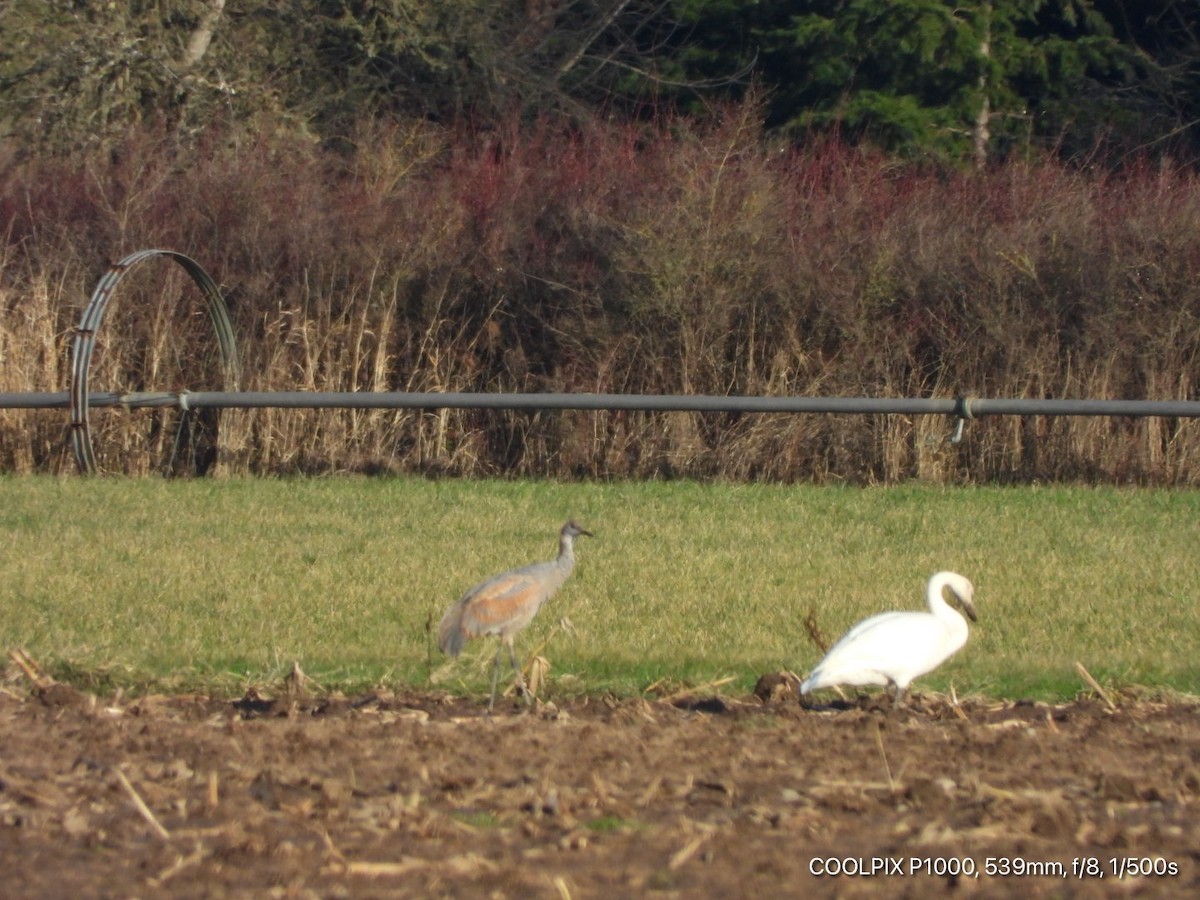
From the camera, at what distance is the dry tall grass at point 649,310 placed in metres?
14.1

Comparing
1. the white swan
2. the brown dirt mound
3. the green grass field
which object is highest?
the white swan

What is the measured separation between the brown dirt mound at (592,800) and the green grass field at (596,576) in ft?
2.90

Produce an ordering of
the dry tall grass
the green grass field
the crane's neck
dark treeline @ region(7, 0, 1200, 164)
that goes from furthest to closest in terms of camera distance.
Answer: dark treeline @ region(7, 0, 1200, 164), the dry tall grass, the green grass field, the crane's neck

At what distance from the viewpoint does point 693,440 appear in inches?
560

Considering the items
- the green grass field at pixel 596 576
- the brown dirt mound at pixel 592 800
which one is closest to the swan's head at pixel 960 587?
the green grass field at pixel 596 576

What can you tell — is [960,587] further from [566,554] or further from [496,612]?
[496,612]

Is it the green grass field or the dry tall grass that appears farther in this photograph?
the dry tall grass

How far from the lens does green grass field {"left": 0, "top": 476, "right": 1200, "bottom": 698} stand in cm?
698

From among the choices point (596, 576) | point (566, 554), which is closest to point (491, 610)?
point (566, 554)

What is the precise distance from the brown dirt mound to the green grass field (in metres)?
Answer: 0.88

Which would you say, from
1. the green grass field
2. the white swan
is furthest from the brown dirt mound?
the green grass field

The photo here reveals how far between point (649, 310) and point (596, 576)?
19.4 ft

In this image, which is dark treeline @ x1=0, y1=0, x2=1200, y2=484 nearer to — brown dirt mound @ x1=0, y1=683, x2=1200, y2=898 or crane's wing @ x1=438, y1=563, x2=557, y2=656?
crane's wing @ x1=438, y1=563, x2=557, y2=656

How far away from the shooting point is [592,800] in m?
4.61
